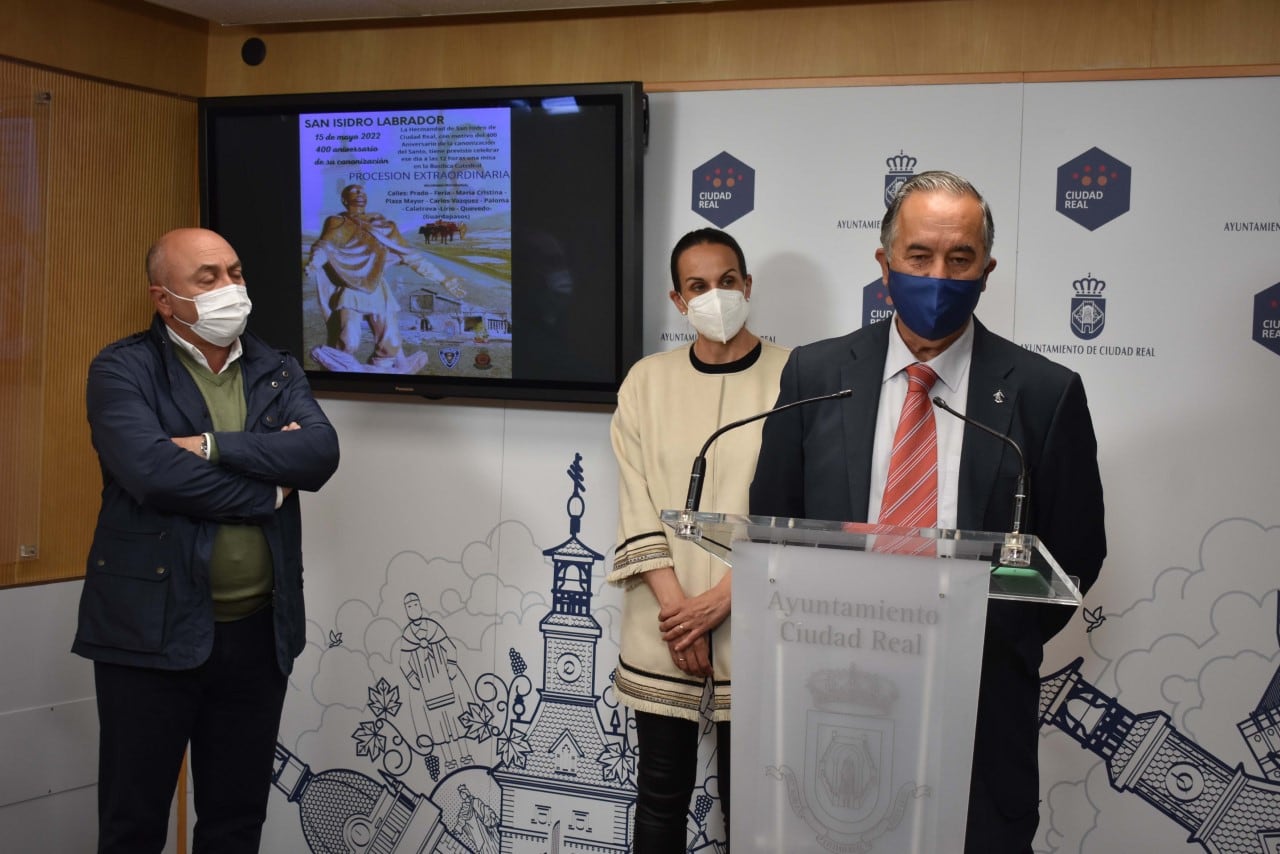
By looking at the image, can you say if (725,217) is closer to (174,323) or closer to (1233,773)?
(174,323)

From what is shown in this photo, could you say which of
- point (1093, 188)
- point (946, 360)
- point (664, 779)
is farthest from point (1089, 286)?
point (664, 779)

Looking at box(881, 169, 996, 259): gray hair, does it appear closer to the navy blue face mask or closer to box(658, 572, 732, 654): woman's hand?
the navy blue face mask

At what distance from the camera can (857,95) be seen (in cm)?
300

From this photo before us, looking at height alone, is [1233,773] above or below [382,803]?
above

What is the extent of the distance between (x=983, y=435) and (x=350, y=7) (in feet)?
7.87

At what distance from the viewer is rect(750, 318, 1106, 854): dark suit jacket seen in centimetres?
167

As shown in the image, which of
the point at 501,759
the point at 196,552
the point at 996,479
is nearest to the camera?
the point at 996,479

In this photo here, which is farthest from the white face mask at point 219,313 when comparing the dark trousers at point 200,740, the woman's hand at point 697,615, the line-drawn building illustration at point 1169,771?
the line-drawn building illustration at point 1169,771

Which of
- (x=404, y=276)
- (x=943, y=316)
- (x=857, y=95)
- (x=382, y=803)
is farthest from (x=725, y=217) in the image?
(x=382, y=803)

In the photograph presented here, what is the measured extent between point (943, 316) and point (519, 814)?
225 cm

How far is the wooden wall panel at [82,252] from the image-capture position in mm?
3189

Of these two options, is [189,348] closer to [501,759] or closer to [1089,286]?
[501,759]

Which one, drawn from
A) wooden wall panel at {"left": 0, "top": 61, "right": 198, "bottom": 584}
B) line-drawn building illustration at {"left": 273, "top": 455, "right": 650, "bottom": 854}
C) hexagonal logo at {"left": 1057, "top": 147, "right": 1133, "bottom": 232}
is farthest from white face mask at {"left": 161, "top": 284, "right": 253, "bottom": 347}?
hexagonal logo at {"left": 1057, "top": 147, "right": 1133, "bottom": 232}

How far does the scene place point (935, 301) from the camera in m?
1.77
